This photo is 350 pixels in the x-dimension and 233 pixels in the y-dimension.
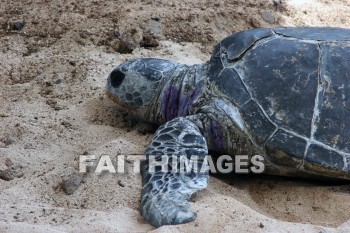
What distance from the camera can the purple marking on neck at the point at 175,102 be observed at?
332cm

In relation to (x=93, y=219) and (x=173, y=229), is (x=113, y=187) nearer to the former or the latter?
(x=93, y=219)

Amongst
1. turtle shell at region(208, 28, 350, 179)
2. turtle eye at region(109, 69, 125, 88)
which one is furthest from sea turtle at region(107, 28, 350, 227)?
turtle eye at region(109, 69, 125, 88)

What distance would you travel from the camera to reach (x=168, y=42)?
4500mm

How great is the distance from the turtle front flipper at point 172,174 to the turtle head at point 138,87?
0.53 metres

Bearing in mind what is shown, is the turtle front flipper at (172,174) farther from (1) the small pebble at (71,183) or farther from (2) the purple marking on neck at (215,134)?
(1) the small pebble at (71,183)

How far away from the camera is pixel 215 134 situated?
3062mm

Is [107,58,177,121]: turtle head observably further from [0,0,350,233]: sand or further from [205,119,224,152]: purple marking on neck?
[205,119,224,152]: purple marking on neck

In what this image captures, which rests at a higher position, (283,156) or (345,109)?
(345,109)

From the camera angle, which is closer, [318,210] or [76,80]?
[318,210]

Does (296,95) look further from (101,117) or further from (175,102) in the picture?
(101,117)

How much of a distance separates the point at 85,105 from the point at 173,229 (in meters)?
1.67

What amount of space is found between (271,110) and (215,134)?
0.37 metres

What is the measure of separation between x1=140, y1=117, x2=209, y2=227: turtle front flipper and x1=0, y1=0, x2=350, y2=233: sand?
0.20 feet

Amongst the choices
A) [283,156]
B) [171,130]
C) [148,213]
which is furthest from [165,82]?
[148,213]
